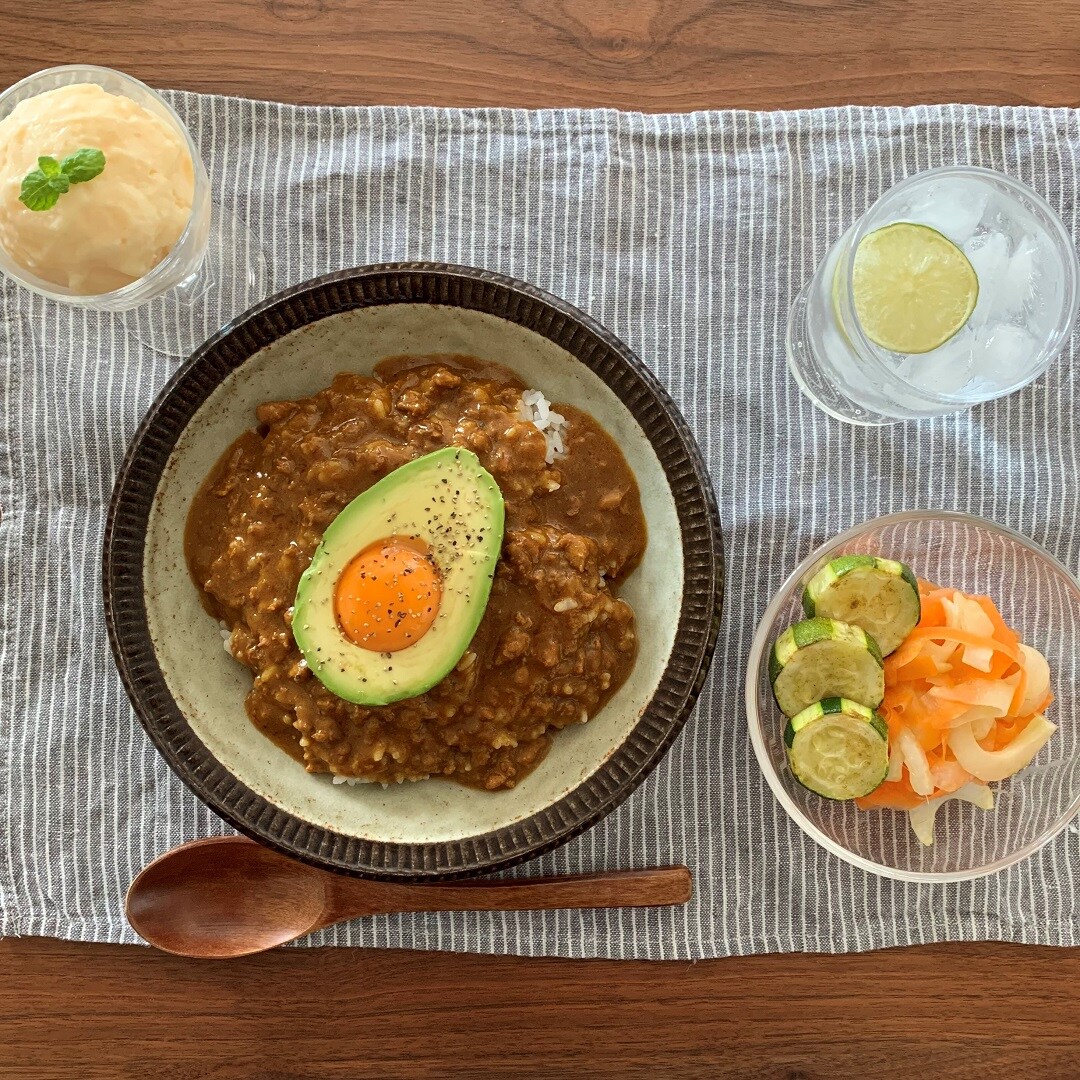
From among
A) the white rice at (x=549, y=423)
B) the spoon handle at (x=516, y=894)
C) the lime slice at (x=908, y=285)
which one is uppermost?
the lime slice at (x=908, y=285)

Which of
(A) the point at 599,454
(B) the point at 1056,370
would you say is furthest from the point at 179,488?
(B) the point at 1056,370

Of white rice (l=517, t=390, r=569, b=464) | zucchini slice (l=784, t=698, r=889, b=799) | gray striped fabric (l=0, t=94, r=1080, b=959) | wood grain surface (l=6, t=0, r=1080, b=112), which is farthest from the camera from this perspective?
wood grain surface (l=6, t=0, r=1080, b=112)

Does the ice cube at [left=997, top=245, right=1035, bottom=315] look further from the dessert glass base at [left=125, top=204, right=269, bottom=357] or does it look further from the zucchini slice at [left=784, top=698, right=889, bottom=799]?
the dessert glass base at [left=125, top=204, right=269, bottom=357]

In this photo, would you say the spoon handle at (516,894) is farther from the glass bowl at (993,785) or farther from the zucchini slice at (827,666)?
the zucchini slice at (827,666)

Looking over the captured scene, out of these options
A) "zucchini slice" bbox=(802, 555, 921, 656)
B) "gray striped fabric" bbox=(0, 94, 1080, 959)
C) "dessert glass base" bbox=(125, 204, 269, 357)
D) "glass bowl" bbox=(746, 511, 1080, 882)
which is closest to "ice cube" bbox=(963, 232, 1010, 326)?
"gray striped fabric" bbox=(0, 94, 1080, 959)

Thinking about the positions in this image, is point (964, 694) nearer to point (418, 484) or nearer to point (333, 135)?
point (418, 484)

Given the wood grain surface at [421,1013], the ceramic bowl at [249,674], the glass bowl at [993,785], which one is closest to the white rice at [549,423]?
the ceramic bowl at [249,674]
